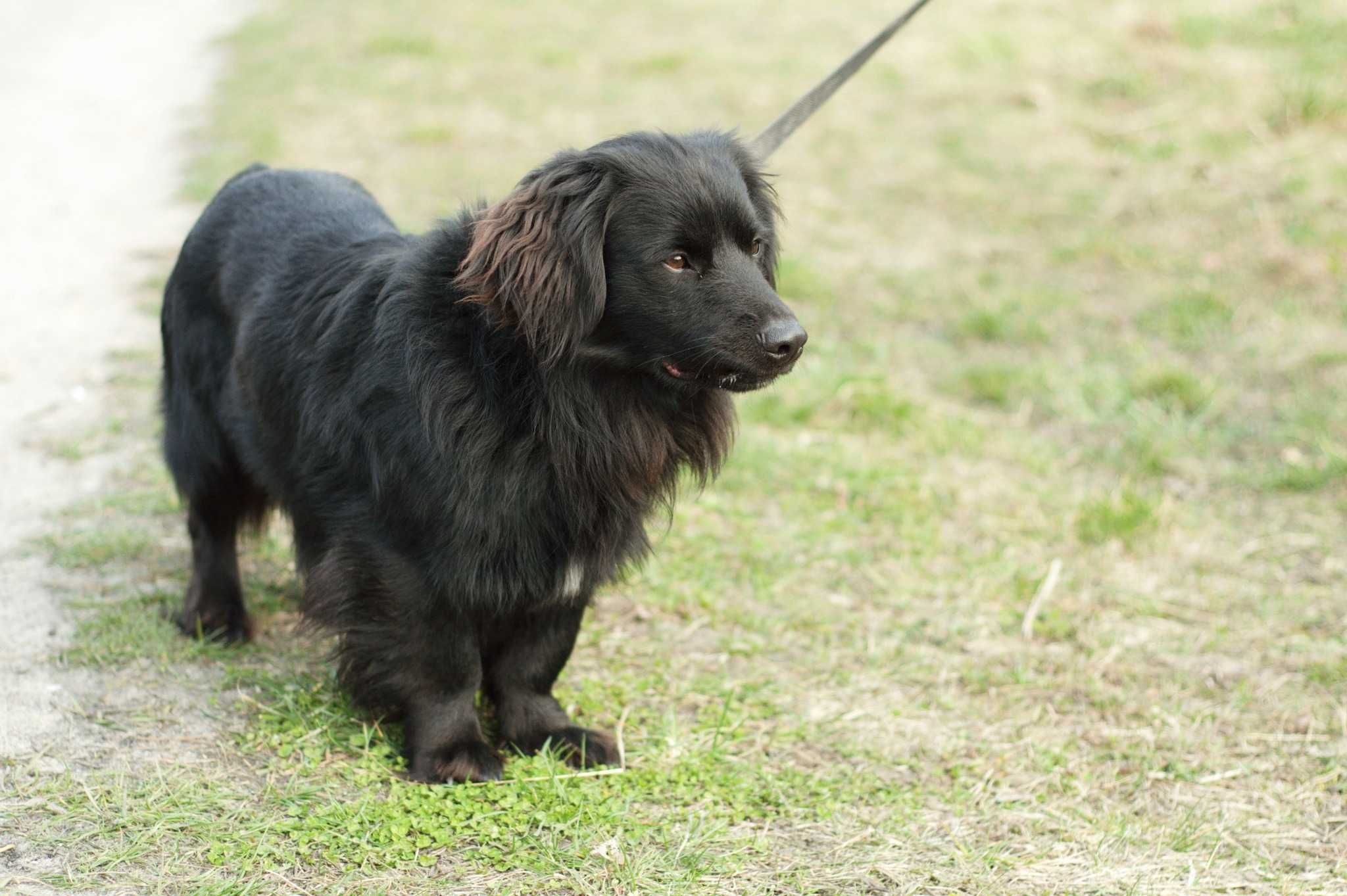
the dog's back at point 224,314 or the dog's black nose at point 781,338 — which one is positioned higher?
the dog's black nose at point 781,338

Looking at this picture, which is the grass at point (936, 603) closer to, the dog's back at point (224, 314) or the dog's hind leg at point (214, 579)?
the dog's hind leg at point (214, 579)

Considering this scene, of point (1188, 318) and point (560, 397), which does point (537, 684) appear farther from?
point (1188, 318)

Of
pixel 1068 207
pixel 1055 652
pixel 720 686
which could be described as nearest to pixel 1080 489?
pixel 1055 652

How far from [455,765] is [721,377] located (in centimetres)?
111

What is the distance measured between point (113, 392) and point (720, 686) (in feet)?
10.4

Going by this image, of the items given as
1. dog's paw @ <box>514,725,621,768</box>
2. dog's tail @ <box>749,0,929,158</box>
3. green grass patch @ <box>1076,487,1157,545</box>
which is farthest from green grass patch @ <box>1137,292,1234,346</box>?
dog's paw @ <box>514,725,621,768</box>

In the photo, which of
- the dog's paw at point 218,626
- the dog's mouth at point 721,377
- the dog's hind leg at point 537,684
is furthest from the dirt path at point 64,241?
the dog's mouth at point 721,377

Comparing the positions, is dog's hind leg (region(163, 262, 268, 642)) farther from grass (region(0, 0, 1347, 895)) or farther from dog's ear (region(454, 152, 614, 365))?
dog's ear (region(454, 152, 614, 365))

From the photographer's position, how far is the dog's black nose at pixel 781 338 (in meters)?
2.64

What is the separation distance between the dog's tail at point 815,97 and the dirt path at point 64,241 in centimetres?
242

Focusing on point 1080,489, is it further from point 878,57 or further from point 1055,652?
point 878,57

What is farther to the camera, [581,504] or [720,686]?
[720,686]

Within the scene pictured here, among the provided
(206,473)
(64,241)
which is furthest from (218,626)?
(64,241)

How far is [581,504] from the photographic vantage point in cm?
277
